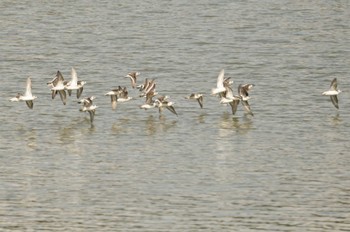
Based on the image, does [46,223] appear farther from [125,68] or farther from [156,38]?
[156,38]

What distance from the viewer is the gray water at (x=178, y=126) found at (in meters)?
39.0

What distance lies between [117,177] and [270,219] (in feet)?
22.3

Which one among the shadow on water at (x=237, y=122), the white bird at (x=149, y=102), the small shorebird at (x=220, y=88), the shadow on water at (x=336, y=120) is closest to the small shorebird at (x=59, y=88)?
the white bird at (x=149, y=102)

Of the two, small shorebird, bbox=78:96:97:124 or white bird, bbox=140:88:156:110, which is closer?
small shorebird, bbox=78:96:97:124

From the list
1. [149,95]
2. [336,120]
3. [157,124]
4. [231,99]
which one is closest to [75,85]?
[149,95]

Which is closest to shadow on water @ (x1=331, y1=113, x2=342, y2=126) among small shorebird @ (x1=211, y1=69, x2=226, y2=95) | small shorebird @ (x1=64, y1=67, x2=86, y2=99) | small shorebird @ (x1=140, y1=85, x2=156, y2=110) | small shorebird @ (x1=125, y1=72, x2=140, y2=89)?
small shorebird @ (x1=211, y1=69, x2=226, y2=95)

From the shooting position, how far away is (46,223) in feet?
124

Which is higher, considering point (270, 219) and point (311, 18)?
point (311, 18)

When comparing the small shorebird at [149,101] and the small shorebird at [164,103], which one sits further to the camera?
the small shorebird at [149,101]

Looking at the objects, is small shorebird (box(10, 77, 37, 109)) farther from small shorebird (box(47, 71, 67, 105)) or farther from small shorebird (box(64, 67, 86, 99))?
small shorebird (box(64, 67, 86, 99))

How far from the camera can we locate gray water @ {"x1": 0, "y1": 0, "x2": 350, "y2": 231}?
3901cm

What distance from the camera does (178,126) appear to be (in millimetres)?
51469

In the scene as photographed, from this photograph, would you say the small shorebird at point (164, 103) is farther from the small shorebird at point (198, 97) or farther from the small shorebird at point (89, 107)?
the small shorebird at point (89, 107)

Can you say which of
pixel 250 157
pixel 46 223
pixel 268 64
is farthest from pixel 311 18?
pixel 46 223
